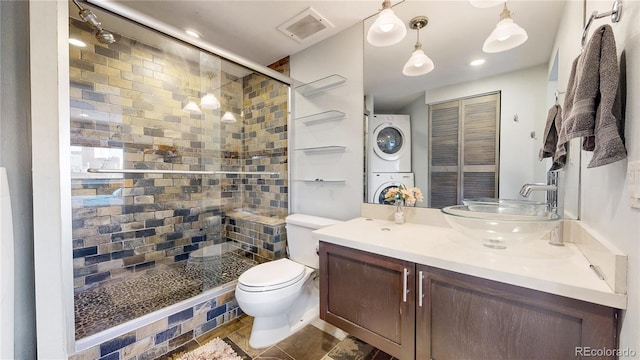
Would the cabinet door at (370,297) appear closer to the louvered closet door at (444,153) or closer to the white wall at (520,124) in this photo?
the louvered closet door at (444,153)

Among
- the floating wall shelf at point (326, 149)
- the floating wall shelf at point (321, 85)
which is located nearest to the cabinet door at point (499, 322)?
the floating wall shelf at point (326, 149)

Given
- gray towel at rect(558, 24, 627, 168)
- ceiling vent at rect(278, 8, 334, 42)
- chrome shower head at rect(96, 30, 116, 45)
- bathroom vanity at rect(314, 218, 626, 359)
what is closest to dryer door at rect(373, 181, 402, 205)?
bathroom vanity at rect(314, 218, 626, 359)

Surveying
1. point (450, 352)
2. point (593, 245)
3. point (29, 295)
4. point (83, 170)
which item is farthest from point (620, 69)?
point (83, 170)

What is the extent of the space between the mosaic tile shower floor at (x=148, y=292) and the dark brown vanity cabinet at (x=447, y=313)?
1.20 metres

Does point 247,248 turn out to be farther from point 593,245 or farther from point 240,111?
point 593,245

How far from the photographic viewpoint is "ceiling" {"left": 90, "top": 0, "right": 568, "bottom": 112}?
1.24m

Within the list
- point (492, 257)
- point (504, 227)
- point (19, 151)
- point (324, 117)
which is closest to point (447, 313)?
point (492, 257)

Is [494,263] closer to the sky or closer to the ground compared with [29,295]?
closer to the sky

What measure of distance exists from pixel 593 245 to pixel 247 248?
240 cm

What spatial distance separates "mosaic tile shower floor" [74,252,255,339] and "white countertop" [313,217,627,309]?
1299 millimetres

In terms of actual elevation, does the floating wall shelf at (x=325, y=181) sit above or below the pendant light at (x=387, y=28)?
below

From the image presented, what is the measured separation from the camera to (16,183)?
39.3 inches

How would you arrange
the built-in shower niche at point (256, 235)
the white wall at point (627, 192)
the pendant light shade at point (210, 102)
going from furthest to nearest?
the pendant light shade at point (210, 102), the built-in shower niche at point (256, 235), the white wall at point (627, 192)

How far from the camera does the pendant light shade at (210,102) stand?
2.41 m
